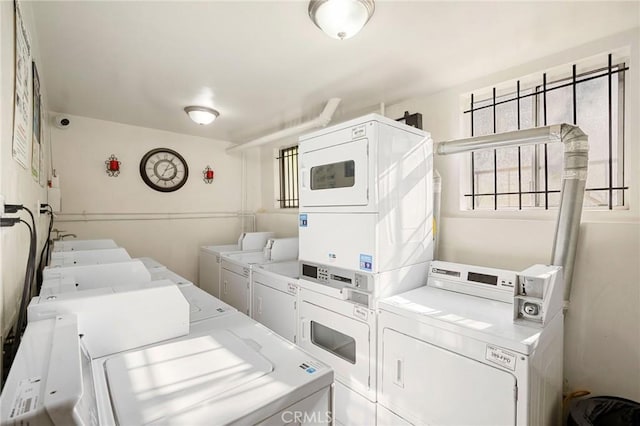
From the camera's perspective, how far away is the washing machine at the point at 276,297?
90.3 inches

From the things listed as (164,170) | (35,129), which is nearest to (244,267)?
(35,129)

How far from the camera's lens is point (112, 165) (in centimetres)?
347

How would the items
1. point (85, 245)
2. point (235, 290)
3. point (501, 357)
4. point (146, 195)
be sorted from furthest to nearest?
point (146, 195), point (235, 290), point (85, 245), point (501, 357)

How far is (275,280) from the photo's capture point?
2.48 m

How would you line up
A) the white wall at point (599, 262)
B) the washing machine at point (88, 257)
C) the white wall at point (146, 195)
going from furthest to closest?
the white wall at point (146, 195) < the washing machine at point (88, 257) < the white wall at point (599, 262)

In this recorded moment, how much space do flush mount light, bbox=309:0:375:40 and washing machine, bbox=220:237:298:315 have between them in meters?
2.08

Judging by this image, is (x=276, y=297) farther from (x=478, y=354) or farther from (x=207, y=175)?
(x=207, y=175)

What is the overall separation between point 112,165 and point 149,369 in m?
3.24

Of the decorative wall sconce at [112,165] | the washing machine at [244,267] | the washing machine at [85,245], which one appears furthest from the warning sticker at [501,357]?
the decorative wall sconce at [112,165]

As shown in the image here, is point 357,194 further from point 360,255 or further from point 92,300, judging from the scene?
point 92,300

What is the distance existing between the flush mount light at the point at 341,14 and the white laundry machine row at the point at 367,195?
466 millimetres

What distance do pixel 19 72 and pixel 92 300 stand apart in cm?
102

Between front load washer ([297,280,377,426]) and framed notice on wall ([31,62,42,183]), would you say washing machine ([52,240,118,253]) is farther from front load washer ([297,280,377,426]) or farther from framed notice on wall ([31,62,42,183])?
front load washer ([297,280,377,426])

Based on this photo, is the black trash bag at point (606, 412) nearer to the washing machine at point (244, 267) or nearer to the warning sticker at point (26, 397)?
the warning sticker at point (26, 397)
